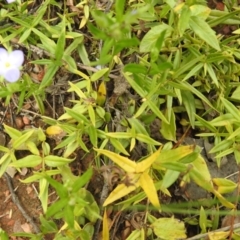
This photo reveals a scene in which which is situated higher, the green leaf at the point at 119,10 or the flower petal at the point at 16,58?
the green leaf at the point at 119,10

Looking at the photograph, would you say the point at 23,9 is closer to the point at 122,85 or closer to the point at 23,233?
the point at 122,85

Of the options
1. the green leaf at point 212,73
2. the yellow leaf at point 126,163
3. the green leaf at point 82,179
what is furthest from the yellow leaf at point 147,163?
the green leaf at point 212,73

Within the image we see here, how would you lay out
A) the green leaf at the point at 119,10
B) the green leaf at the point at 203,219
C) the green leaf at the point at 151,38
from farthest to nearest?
the green leaf at the point at 203,219, the green leaf at the point at 151,38, the green leaf at the point at 119,10

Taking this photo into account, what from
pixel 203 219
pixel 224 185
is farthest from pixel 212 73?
pixel 203 219

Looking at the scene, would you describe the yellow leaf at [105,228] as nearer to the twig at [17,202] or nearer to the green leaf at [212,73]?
the twig at [17,202]

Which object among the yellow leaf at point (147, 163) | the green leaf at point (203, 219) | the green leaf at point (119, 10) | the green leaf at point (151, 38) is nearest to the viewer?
the green leaf at point (119, 10)

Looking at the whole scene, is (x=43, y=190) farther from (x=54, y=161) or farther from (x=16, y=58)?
(x=16, y=58)

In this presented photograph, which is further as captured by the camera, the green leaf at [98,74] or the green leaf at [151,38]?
the green leaf at [98,74]

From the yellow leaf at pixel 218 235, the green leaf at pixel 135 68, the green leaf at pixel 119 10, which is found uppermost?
the green leaf at pixel 119 10
